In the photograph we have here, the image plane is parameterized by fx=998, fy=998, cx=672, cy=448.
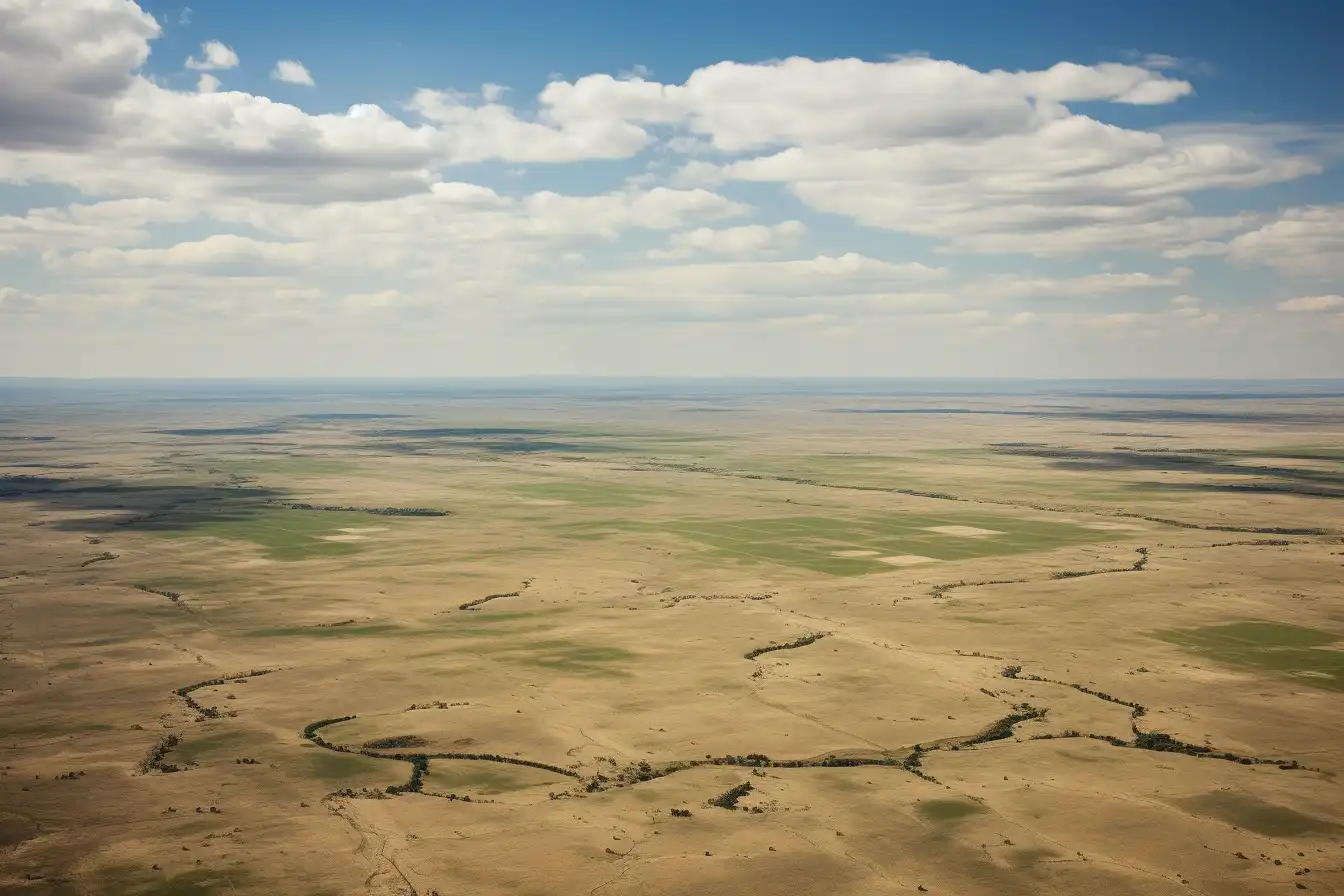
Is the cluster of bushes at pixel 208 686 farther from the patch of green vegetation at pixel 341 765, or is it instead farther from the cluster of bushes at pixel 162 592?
the cluster of bushes at pixel 162 592

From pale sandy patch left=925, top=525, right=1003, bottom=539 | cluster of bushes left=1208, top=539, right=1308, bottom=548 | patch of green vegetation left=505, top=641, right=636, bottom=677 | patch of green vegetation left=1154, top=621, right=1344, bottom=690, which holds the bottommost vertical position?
patch of green vegetation left=505, top=641, right=636, bottom=677

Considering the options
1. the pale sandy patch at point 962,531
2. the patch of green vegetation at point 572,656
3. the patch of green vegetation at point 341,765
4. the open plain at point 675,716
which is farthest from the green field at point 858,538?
the patch of green vegetation at point 341,765

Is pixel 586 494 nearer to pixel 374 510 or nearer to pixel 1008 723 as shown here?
pixel 374 510

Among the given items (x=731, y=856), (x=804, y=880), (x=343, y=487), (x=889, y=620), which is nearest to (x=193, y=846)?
(x=731, y=856)

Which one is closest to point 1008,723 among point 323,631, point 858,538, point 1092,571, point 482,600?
point 482,600

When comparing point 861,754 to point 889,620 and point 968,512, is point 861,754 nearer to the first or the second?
point 889,620

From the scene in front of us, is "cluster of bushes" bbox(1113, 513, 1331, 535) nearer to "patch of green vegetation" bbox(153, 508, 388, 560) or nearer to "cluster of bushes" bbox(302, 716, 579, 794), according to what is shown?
"patch of green vegetation" bbox(153, 508, 388, 560)

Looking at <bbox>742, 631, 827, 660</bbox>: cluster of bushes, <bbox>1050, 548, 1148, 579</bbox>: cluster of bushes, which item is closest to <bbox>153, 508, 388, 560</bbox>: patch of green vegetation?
<bbox>742, 631, 827, 660</bbox>: cluster of bushes
